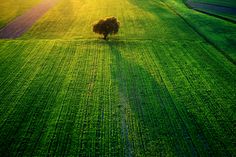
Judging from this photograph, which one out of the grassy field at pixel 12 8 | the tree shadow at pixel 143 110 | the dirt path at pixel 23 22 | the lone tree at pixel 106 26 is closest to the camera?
the tree shadow at pixel 143 110

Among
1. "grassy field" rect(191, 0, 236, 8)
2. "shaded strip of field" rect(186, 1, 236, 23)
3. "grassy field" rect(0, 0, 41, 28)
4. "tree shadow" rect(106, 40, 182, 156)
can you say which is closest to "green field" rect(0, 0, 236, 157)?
"tree shadow" rect(106, 40, 182, 156)

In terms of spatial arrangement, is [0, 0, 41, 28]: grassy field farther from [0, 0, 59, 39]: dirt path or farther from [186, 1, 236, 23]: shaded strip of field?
[186, 1, 236, 23]: shaded strip of field

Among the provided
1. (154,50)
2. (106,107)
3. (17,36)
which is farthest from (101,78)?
(17,36)

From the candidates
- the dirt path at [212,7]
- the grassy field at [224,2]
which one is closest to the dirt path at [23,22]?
the dirt path at [212,7]

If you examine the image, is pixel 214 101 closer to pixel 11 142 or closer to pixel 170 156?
pixel 170 156

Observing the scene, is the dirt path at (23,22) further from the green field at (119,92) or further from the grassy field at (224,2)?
the grassy field at (224,2)

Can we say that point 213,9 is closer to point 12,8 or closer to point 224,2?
point 224,2

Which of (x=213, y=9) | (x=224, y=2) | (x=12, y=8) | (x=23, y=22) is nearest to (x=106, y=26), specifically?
(x=23, y=22)
